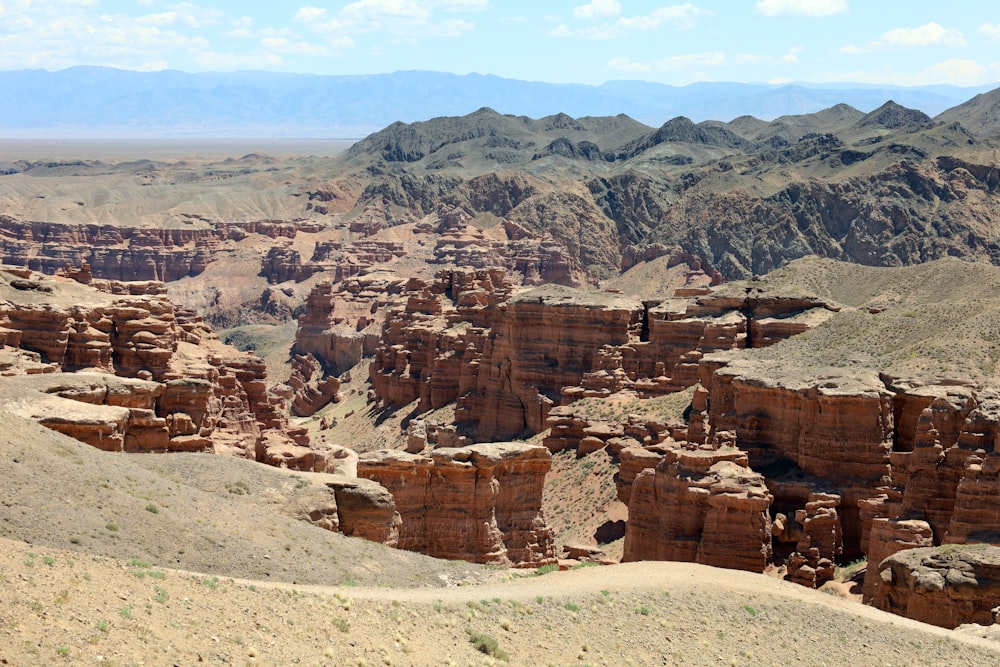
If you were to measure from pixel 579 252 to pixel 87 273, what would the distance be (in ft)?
341

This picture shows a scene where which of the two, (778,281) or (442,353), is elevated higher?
(778,281)

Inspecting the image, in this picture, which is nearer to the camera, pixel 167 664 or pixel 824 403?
pixel 167 664

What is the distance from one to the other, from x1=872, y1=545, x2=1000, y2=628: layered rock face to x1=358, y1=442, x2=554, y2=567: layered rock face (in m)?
10.3

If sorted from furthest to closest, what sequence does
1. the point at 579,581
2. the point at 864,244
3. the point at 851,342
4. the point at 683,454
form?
→ 1. the point at 864,244
2. the point at 851,342
3. the point at 683,454
4. the point at 579,581

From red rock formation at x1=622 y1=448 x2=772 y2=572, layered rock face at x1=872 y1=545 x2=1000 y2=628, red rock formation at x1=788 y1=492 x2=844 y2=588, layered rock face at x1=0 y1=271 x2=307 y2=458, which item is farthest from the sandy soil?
layered rock face at x1=0 y1=271 x2=307 y2=458

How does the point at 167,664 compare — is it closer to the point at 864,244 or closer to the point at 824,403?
the point at 824,403

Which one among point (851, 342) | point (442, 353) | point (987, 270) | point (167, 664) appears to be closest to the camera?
point (167, 664)

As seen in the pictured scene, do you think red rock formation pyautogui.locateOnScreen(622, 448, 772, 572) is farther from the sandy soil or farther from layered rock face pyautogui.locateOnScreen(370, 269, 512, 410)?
layered rock face pyautogui.locateOnScreen(370, 269, 512, 410)

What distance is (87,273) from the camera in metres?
65.8

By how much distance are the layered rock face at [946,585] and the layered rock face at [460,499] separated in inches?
406

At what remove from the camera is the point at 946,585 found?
34.4 meters

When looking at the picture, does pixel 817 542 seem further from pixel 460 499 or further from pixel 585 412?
pixel 585 412

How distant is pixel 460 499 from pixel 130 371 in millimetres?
19542

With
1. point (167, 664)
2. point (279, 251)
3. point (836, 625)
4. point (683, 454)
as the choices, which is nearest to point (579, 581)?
point (836, 625)
